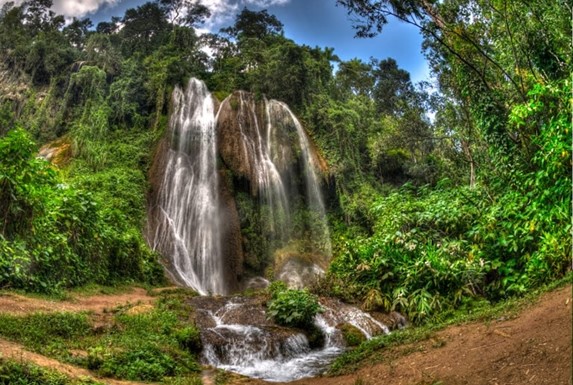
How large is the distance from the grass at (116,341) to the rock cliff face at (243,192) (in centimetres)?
1028

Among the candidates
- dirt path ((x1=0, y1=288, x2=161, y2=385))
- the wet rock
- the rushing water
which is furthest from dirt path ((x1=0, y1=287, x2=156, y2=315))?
the wet rock

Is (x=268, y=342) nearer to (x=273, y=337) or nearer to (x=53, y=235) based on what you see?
(x=273, y=337)

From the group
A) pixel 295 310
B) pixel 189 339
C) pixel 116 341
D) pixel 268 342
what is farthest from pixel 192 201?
pixel 116 341

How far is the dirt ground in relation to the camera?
4.46 meters

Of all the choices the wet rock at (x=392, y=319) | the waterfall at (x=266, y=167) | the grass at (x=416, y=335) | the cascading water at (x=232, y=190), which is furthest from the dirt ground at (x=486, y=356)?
the waterfall at (x=266, y=167)

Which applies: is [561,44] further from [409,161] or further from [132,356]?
[409,161]

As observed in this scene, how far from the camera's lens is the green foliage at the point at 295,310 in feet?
33.6

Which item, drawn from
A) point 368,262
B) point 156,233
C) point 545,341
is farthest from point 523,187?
point 156,233

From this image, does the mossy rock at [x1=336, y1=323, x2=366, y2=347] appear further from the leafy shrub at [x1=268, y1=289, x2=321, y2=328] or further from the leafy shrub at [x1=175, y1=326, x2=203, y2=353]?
the leafy shrub at [x1=175, y1=326, x2=203, y2=353]

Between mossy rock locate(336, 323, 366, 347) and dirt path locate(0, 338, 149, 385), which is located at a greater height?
dirt path locate(0, 338, 149, 385)

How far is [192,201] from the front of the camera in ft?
72.4

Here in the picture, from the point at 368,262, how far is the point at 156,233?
12.2 metres

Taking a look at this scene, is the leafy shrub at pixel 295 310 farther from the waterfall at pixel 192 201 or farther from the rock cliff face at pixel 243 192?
the rock cliff face at pixel 243 192

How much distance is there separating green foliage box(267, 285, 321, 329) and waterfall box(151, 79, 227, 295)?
902 centimetres
